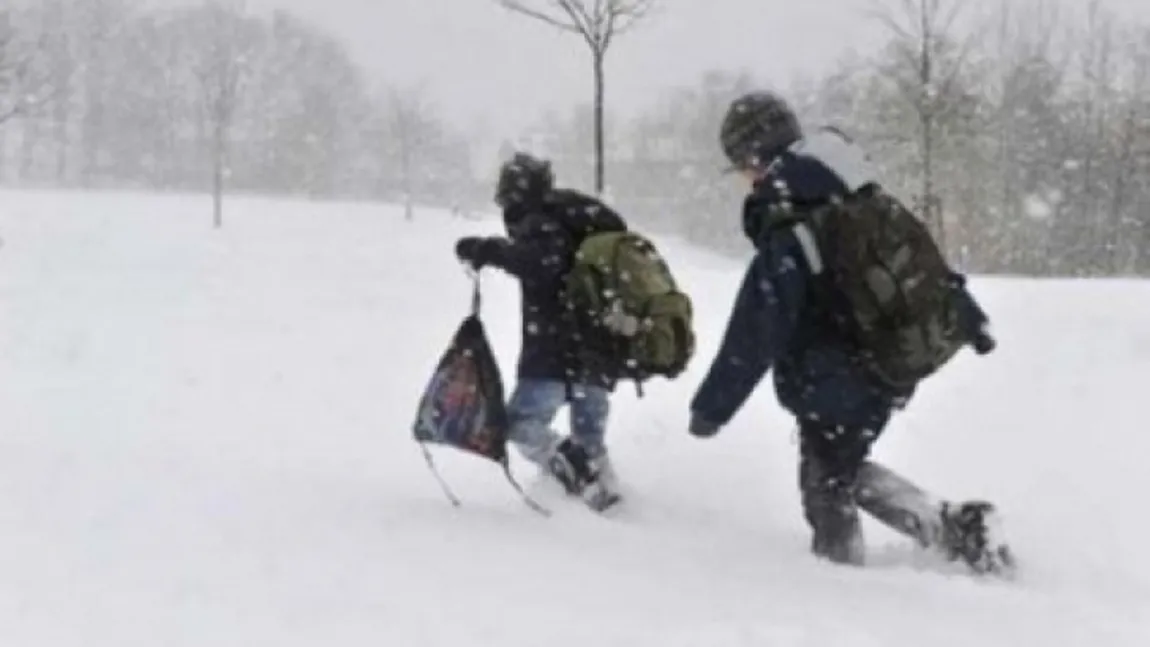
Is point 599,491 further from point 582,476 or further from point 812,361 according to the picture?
point 812,361

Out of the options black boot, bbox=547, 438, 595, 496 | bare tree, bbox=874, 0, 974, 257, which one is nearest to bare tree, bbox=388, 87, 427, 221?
bare tree, bbox=874, 0, 974, 257

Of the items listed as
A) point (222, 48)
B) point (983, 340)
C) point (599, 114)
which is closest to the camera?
point (983, 340)

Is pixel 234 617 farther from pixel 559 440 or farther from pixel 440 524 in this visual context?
pixel 559 440

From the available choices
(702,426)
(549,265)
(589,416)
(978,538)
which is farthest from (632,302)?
(978,538)

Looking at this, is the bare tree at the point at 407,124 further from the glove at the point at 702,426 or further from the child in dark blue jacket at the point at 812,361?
the glove at the point at 702,426

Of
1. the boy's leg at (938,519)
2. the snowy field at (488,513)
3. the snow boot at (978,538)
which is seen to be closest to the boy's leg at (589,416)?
the snowy field at (488,513)

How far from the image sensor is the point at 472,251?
5.42 meters

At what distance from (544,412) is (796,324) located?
4.61 feet

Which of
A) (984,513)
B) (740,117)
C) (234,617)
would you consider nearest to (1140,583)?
(984,513)

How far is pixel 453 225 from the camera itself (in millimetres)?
49562

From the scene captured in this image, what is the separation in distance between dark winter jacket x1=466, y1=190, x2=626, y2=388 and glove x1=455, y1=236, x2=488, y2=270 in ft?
0.04

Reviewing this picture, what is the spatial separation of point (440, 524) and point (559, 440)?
2.59 feet

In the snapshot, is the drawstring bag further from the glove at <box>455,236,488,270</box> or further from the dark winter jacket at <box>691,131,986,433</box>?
the dark winter jacket at <box>691,131,986,433</box>

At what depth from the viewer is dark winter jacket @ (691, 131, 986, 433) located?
456cm
